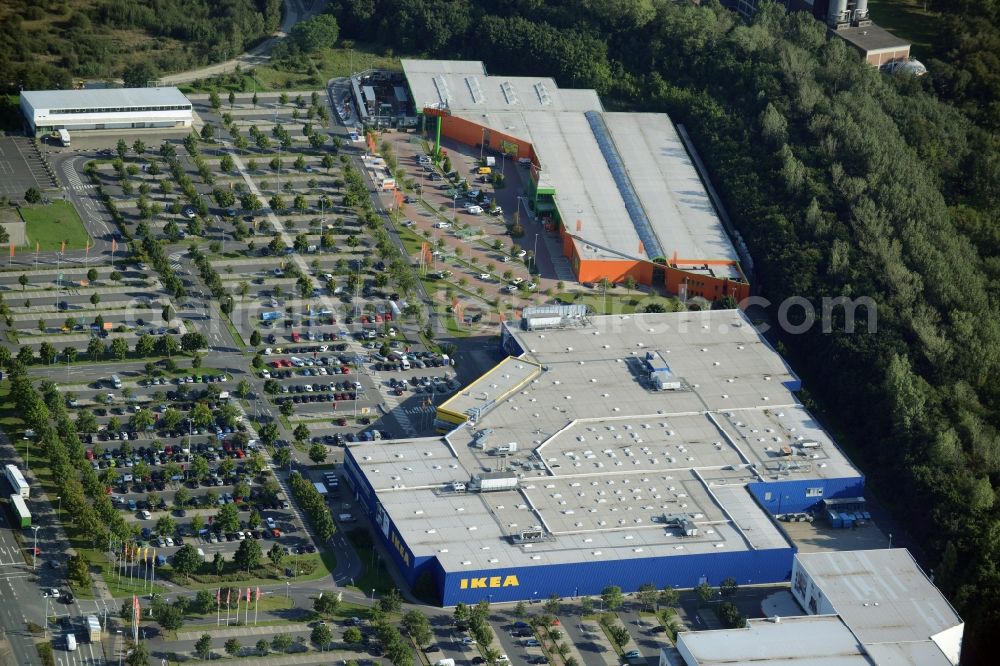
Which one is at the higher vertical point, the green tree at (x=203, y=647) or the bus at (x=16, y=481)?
the bus at (x=16, y=481)

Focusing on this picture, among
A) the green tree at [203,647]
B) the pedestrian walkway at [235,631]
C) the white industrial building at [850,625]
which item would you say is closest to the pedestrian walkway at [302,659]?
the green tree at [203,647]

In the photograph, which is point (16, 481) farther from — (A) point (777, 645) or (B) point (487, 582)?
(A) point (777, 645)

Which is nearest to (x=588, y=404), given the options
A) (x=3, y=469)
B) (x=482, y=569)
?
(x=482, y=569)

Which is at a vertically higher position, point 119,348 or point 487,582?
point 119,348

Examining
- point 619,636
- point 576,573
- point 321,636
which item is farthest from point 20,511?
point 619,636

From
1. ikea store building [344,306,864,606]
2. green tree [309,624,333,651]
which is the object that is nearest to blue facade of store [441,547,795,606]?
ikea store building [344,306,864,606]

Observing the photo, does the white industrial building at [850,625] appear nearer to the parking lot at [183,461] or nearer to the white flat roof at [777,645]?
the white flat roof at [777,645]
